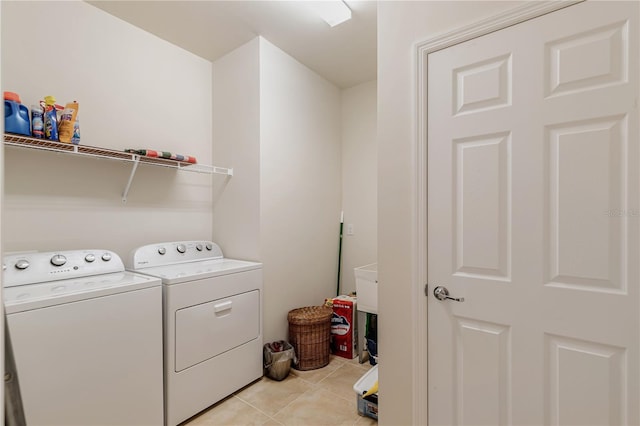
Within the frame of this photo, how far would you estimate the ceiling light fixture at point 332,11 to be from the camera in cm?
223

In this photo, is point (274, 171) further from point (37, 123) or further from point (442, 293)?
point (442, 293)

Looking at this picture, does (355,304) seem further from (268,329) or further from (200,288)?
(200,288)

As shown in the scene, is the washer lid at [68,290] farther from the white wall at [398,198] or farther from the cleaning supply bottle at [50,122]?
the white wall at [398,198]

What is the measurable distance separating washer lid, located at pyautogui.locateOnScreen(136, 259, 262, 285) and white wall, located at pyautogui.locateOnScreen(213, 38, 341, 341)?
167mm

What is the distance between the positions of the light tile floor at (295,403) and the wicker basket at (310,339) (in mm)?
81

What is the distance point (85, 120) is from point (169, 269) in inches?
44.6

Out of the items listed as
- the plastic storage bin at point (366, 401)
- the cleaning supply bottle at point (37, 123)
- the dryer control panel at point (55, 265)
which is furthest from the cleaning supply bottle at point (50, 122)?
the plastic storage bin at point (366, 401)

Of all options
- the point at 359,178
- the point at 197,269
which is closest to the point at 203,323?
the point at 197,269

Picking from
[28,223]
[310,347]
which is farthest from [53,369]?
[310,347]

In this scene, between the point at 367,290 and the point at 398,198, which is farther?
the point at 367,290

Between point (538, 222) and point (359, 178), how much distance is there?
7.31 ft

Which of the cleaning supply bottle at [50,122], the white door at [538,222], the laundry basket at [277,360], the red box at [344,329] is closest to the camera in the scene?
the white door at [538,222]

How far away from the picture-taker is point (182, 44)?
274 centimetres

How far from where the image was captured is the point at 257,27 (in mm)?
2541
